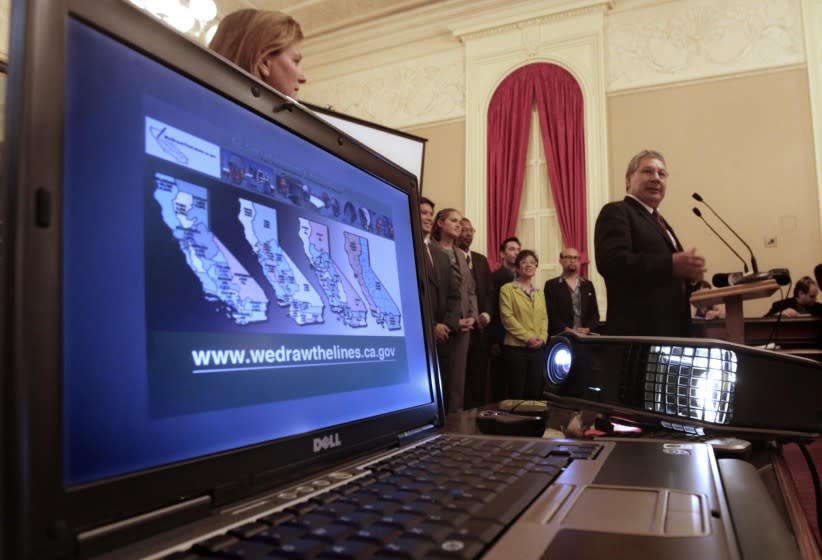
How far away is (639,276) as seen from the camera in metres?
1.72

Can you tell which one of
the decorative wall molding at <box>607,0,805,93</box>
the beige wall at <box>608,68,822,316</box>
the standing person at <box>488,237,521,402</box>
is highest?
the decorative wall molding at <box>607,0,805,93</box>

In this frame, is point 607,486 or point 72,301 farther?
point 607,486

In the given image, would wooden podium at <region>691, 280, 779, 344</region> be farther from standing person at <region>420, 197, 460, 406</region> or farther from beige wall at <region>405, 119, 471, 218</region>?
beige wall at <region>405, 119, 471, 218</region>

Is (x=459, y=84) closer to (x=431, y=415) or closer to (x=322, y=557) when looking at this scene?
(x=431, y=415)

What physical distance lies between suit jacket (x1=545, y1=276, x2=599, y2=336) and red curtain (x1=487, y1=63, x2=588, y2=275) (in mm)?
688

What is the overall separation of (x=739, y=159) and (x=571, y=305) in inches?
68.0

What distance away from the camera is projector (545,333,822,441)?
0.68 m

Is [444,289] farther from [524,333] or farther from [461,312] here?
[524,333]

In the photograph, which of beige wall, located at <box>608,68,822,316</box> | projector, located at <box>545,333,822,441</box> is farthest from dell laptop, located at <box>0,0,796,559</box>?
beige wall, located at <box>608,68,822,316</box>

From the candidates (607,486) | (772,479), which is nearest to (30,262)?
(607,486)

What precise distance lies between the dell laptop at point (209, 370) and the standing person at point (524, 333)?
300 centimetres

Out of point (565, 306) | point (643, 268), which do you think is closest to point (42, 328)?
point (643, 268)

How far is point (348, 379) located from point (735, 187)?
4402 mm

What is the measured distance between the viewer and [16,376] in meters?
0.23
